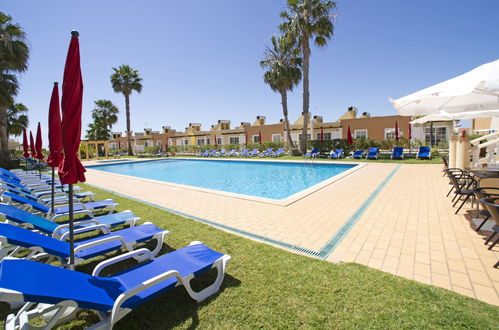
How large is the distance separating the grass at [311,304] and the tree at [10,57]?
65.8 feet

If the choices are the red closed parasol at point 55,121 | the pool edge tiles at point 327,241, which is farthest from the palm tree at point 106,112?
the red closed parasol at point 55,121

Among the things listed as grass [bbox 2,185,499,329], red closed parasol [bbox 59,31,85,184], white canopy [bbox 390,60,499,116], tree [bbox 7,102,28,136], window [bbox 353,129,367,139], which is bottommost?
grass [bbox 2,185,499,329]

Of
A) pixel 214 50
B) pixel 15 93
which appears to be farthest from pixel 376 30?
pixel 15 93

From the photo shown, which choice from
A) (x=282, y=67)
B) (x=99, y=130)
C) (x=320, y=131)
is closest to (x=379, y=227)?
(x=282, y=67)

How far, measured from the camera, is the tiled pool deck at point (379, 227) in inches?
109

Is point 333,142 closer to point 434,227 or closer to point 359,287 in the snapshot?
point 434,227

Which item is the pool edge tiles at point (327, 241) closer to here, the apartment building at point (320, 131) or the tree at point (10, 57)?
A: the apartment building at point (320, 131)

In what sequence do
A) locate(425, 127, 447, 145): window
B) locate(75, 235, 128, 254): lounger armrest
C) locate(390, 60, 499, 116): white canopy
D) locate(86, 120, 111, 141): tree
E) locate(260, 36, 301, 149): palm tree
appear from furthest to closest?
locate(86, 120, 111, 141): tree, locate(425, 127, 447, 145): window, locate(260, 36, 301, 149): palm tree, locate(390, 60, 499, 116): white canopy, locate(75, 235, 128, 254): lounger armrest

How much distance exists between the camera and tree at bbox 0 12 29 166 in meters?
14.3

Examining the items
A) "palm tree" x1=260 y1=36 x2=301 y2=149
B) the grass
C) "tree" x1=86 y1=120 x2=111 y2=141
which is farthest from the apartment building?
the grass

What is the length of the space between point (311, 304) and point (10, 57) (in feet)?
72.0

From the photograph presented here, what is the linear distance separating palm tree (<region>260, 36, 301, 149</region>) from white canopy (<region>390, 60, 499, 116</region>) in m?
13.8

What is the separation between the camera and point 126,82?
28.6 m

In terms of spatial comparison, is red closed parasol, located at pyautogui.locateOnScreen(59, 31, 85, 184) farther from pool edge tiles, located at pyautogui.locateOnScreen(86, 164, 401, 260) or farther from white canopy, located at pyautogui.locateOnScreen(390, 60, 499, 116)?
white canopy, located at pyautogui.locateOnScreen(390, 60, 499, 116)
